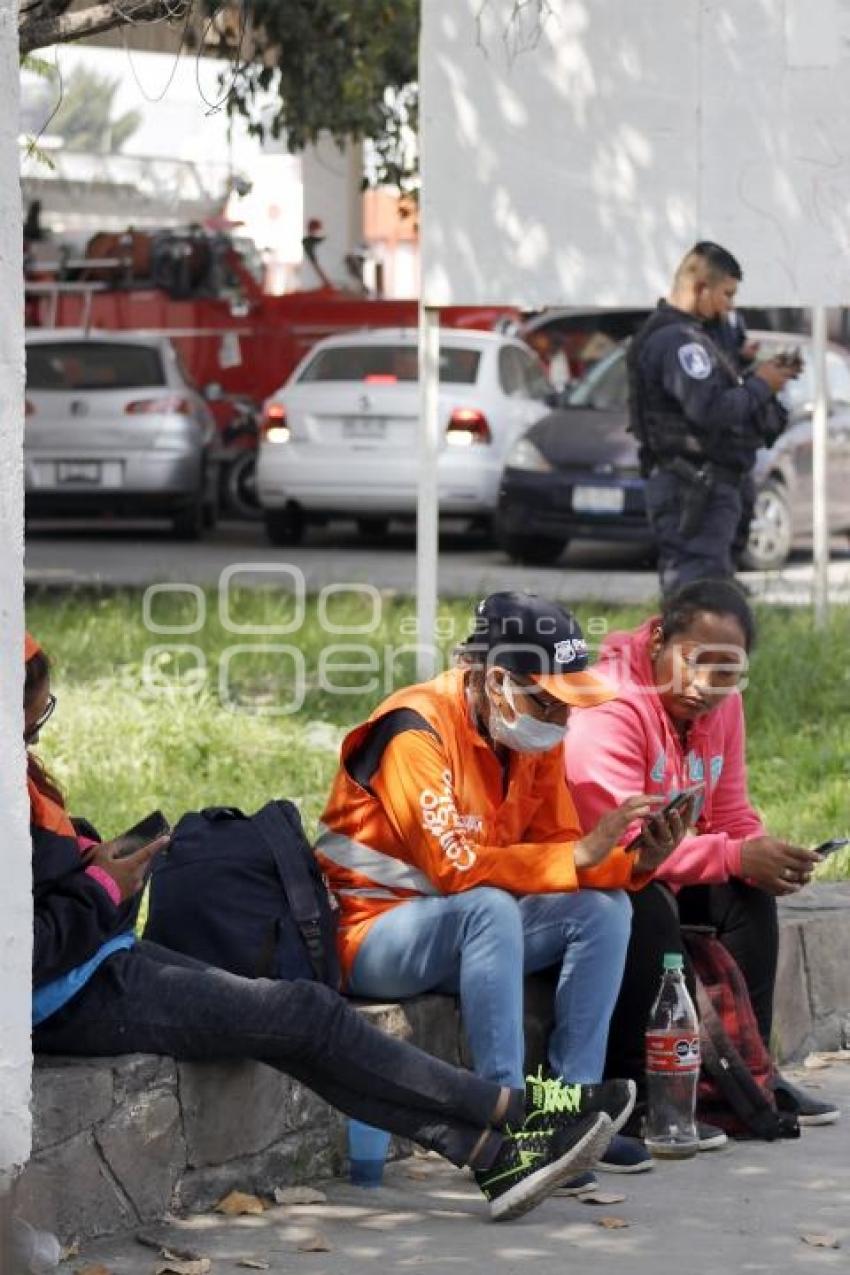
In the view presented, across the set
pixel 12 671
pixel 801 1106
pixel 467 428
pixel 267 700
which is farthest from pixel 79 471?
pixel 12 671

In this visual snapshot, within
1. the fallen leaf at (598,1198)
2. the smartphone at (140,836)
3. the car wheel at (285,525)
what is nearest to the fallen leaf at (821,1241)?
the fallen leaf at (598,1198)

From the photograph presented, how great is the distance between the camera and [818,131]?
10266 millimetres

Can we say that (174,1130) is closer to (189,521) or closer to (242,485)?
(189,521)

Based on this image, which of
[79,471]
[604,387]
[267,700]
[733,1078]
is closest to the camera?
[733,1078]

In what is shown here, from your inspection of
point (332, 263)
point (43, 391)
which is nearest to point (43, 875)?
point (43, 391)

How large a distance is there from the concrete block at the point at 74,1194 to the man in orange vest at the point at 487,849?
2.83 ft

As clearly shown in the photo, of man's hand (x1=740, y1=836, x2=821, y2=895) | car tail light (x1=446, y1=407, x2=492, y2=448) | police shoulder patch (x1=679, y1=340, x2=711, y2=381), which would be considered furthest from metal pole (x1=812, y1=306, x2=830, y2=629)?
man's hand (x1=740, y1=836, x2=821, y2=895)

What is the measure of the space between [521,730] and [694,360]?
4313 mm

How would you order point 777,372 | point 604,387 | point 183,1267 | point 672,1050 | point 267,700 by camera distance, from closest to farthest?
point 183,1267
point 672,1050
point 777,372
point 267,700
point 604,387

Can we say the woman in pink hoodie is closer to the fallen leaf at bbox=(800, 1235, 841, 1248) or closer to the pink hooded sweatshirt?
the pink hooded sweatshirt

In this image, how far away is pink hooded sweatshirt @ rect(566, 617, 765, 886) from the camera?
652 cm

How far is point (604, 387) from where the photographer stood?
18594mm

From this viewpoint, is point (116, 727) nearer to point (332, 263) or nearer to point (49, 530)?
point (49, 530)

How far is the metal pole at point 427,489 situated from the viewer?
1026 centimetres
